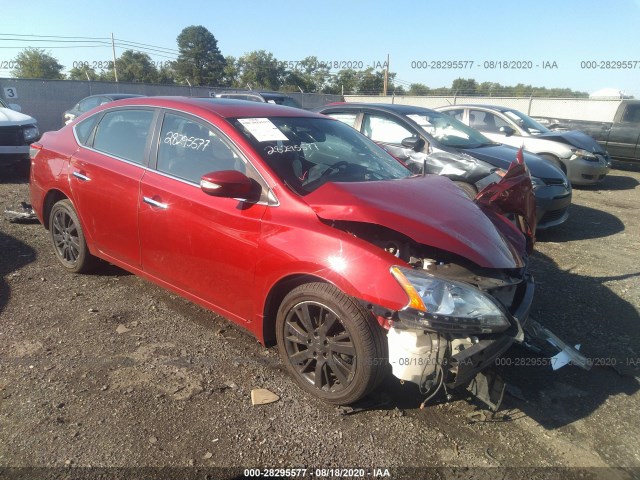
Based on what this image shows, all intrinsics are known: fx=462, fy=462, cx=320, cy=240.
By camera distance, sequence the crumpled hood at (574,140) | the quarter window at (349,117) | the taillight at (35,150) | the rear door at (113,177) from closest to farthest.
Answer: the rear door at (113,177) → the taillight at (35,150) → the quarter window at (349,117) → the crumpled hood at (574,140)

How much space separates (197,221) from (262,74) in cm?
5126

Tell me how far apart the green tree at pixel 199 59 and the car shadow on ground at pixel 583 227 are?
55.7 m

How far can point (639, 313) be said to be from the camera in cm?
400

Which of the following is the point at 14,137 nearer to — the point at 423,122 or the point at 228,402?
the point at 423,122

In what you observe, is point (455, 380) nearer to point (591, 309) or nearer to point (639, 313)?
point (591, 309)

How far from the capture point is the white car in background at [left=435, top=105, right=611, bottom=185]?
912 centimetres

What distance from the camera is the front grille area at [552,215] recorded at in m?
5.96

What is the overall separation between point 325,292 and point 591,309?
2829 mm

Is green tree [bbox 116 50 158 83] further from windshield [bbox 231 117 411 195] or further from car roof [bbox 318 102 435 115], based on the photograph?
windshield [bbox 231 117 411 195]

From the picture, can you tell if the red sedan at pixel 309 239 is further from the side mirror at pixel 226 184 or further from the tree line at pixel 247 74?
the tree line at pixel 247 74

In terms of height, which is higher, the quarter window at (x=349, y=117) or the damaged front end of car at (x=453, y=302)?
the quarter window at (x=349, y=117)

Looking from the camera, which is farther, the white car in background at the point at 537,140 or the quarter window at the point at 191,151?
the white car in background at the point at 537,140

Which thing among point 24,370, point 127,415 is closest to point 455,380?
point 127,415

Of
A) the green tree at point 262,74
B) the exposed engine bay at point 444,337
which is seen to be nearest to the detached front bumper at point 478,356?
the exposed engine bay at point 444,337
